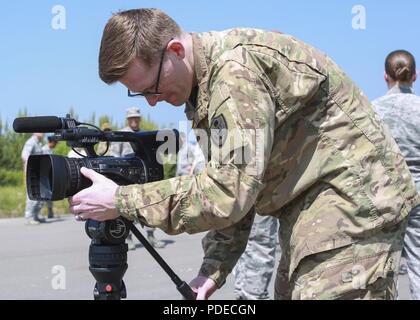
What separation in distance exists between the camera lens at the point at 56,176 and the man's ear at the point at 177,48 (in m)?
0.48

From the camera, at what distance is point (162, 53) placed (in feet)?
7.32

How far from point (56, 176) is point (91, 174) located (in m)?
0.11

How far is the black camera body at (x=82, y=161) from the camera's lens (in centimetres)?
232

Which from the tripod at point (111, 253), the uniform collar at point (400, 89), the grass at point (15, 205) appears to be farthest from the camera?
the grass at point (15, 205)

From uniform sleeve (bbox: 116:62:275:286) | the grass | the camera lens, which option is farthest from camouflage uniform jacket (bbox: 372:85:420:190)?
the grass

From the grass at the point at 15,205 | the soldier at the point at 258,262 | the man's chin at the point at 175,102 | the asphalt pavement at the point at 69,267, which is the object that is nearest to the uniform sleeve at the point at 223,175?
the man's chin at the point at 175,102

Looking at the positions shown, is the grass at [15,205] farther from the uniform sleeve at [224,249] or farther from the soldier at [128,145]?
the uniform sleeve at [224,249]

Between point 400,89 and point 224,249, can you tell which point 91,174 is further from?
point 400,89

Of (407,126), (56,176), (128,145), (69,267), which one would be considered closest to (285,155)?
(56,176)

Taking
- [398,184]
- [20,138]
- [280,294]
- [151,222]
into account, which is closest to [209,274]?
[280,294]

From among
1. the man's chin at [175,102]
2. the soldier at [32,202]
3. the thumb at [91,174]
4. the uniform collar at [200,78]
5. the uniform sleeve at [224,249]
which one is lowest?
the soldier at [32,202]

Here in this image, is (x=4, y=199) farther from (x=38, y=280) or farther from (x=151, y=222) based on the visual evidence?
(x=151, y=222)

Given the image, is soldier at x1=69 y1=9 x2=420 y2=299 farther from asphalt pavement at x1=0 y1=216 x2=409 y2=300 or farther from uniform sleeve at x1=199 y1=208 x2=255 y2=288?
asphalt pavement at x1=0 y1=216 x2=409 y2=300

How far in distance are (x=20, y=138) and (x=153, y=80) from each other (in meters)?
18.4
